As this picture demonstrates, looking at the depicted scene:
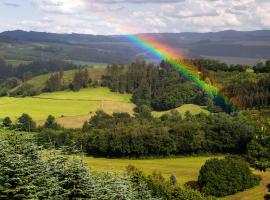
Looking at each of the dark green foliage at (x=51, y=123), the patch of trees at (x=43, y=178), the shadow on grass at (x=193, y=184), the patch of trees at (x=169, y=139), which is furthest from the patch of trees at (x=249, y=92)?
the patch of trees at (x=43, y=178)

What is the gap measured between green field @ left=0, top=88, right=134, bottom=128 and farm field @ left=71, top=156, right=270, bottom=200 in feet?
156

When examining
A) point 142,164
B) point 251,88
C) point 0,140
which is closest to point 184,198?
point 0,140

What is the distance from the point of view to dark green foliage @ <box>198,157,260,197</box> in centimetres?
7638

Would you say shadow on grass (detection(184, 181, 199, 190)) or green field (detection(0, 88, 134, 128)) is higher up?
green field (detection(0, 88, 134, 128))

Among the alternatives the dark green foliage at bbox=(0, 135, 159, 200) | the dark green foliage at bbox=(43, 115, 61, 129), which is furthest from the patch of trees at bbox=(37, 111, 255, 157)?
the dark green foliage at bbox=(0, 135, 159, 200)

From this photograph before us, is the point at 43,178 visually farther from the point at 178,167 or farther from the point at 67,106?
the point at 67,106

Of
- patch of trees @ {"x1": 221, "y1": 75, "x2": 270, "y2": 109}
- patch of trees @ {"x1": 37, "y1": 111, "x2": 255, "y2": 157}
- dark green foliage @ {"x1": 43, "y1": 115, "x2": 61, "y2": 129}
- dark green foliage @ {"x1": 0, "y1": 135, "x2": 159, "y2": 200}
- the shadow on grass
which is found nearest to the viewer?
dark green foliage @ {"x1": 0, "y1": 135, "x2": 159, "y2": 200}

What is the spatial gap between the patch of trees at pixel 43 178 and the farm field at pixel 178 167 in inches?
1753

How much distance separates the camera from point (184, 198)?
54.6 metres

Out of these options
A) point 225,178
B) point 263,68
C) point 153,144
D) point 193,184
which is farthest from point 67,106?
point 225,178

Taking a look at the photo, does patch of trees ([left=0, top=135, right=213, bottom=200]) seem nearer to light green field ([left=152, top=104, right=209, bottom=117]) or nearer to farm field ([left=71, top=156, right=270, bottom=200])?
farm field ([left=71, top=156, right=270, bottom=200])

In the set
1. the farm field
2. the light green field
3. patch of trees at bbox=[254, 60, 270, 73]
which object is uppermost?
patch of trees at bbox=[254, 60, 270, 73]

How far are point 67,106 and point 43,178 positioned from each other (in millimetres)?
147957

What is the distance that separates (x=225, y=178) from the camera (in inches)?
3059
